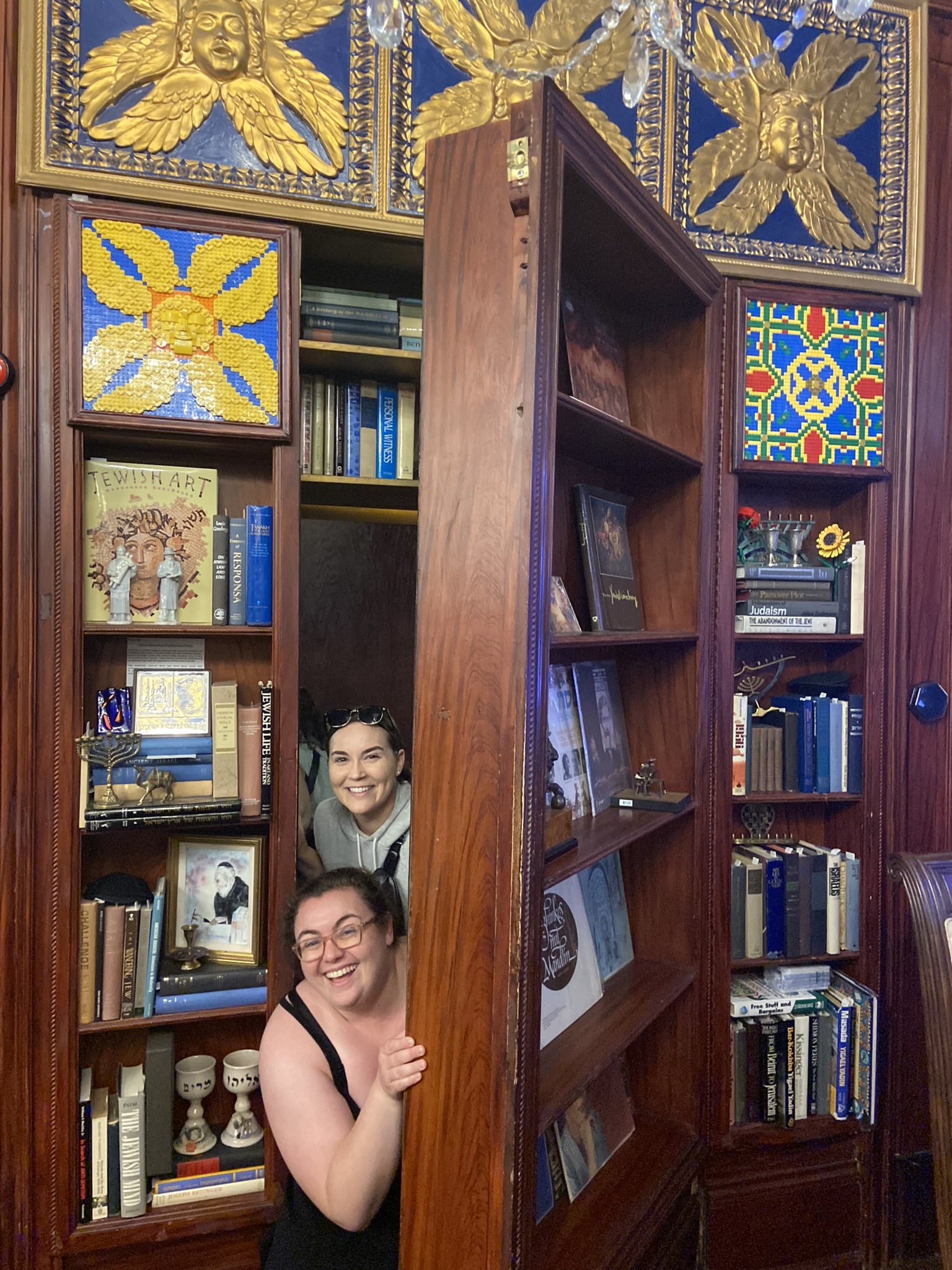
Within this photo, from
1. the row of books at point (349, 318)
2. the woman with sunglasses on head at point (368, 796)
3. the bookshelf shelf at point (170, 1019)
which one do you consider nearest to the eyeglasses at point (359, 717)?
the woman with sunglasses on head at point (368, 796)

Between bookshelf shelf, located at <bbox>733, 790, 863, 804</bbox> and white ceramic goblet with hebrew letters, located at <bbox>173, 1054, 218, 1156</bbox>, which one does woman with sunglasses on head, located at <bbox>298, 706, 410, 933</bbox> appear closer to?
white ceramic goblet with hebrew letters, located at <bbox>173, 1054, 218, 1156</bbox>

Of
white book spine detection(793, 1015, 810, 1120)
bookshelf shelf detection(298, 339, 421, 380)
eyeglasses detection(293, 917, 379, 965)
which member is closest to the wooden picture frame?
eyeglasses detection(293, 917, 379, 965)

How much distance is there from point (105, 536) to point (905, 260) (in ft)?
7.57

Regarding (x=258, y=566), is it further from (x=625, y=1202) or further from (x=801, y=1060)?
(x=801, y=1060)

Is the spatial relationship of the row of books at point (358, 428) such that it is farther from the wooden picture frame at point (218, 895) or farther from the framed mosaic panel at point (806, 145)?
the wooden picture frame at point (218, 895)

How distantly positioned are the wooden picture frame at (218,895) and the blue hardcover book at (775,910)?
4.63 feet

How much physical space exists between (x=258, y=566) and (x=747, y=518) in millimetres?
1400

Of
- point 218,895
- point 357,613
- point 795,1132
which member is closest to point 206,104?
point 357,613

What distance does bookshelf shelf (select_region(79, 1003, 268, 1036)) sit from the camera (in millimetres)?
2002

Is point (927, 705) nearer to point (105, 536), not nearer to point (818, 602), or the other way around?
point (818, 602)

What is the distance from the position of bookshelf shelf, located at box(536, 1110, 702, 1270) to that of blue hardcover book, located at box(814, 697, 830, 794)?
3.31 feet

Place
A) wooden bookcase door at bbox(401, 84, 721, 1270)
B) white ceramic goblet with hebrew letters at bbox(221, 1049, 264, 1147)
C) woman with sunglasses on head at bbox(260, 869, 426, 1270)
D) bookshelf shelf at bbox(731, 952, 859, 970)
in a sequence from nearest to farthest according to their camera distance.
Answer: wooden bookcase door at bbox(401, 84, 721, 1270), woman with sunglasses on head at bbox(260, 869, 426, 1270), white ceramic goblet with hebrew letters at bbox(221, 1049, 264, 1147), bookshelf shelf at bbox(731, 952, 859, 970)

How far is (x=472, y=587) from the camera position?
4.40 ft

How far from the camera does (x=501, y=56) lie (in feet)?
6.90
